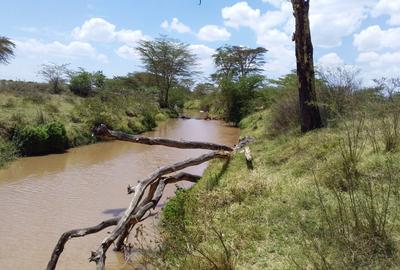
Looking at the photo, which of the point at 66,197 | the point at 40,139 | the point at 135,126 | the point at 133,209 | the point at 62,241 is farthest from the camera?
the point at 135,126

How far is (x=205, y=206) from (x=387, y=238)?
356 cm

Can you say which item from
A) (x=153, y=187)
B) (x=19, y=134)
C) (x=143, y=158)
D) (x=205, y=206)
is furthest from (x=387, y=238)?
(x=19, y=134)

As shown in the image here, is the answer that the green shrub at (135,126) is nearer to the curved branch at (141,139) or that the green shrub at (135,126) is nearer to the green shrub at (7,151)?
the green shrub at (7,151)

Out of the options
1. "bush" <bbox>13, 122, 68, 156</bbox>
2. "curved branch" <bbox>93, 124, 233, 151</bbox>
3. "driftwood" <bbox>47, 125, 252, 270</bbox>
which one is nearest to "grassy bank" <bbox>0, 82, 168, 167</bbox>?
"bush" <bbox>13, 122, 68, 156</bbox>

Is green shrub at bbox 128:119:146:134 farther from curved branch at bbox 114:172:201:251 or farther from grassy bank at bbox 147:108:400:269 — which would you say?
grassy bank at bbox 147:108:400:269

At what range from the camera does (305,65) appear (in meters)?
11.4

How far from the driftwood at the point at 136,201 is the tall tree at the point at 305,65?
89.4 inches

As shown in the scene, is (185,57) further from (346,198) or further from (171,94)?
(346,198)

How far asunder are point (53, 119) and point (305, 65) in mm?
12710

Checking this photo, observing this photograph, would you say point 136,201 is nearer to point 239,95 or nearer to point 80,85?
point 239,95

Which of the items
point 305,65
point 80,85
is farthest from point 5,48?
point 305,65

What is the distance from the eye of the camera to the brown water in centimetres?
775

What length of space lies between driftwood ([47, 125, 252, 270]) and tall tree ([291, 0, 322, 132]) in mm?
2270

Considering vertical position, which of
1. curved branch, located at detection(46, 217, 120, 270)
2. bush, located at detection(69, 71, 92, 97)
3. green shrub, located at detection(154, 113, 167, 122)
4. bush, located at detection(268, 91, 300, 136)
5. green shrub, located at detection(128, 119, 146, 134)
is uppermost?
bush, located at detection(69, 71, 92, 97)
